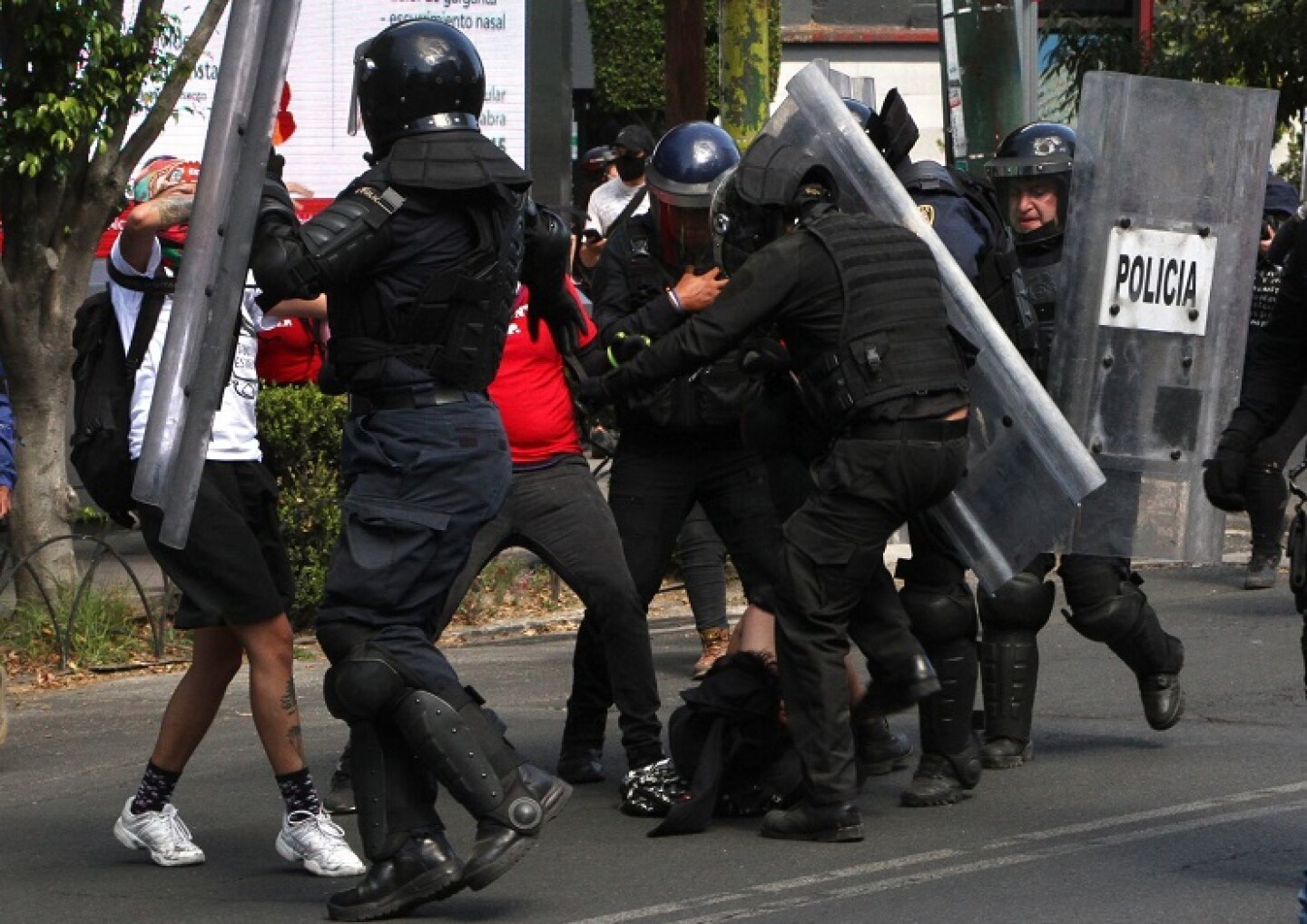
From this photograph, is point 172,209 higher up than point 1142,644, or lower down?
higher up

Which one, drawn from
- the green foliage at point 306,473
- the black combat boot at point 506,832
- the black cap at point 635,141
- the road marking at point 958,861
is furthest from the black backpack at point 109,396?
the black cap at point 635,141

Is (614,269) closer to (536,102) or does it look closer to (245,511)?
(245,511)

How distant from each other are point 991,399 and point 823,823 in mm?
1229

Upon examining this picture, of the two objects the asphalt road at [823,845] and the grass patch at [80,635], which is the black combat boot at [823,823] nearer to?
the asphalt road at [823,845]

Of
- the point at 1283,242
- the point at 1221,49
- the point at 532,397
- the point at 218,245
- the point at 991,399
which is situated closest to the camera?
the point at 218,245

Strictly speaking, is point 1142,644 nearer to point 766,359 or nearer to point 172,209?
point 766,359

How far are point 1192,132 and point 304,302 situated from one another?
2.58 m

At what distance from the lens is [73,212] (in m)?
9.34

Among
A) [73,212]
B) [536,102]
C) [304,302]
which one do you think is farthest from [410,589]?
[536,102]

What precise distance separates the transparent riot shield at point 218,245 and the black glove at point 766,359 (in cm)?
156

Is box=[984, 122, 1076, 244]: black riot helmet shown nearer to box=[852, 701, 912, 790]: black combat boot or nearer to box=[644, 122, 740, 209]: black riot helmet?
box=[644, 122, 740, 209]: black riot helmet

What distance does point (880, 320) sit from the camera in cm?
578

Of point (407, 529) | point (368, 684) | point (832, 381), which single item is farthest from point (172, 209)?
point (832, 381)

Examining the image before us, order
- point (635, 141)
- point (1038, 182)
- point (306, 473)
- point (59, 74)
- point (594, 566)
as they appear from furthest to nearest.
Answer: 1. point (635, 141)
2. point (306, 473)
3. point (59, 74)
4. point (1038, 182)
5. point (594, 566)
